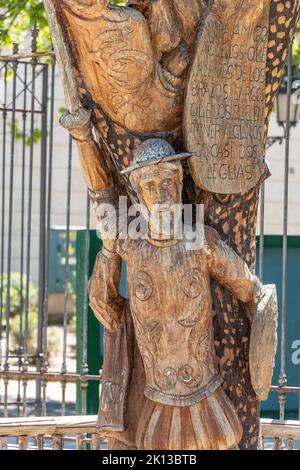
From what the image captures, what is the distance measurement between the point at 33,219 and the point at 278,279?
28.2ft

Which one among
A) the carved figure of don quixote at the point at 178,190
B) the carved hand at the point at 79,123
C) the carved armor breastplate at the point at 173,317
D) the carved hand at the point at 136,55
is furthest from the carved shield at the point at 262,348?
the carved hand at the point at 79,123

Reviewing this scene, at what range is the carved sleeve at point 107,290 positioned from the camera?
3.44 m

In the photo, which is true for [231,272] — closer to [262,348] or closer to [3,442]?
[262,348]

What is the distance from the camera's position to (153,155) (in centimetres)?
321

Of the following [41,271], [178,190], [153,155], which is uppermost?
[153,155]

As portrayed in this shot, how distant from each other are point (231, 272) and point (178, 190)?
0.33 m

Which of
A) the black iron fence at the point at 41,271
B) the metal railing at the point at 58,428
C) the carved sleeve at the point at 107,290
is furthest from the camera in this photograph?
the black iron fence at the point at 41,271

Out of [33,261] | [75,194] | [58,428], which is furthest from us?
[33,261]

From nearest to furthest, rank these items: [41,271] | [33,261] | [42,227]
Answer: [41,271], [42,227], [33,261]

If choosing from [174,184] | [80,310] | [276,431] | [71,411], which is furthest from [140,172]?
[71,411]

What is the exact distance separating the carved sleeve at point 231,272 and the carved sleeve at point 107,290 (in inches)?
13.1

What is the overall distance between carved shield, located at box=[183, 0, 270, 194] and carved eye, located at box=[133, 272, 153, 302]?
0.35m

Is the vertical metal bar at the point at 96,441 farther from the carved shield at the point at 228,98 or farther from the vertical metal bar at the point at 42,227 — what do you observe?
the vertical metal bar at the point at 42,227

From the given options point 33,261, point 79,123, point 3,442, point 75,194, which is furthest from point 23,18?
point 33,261
